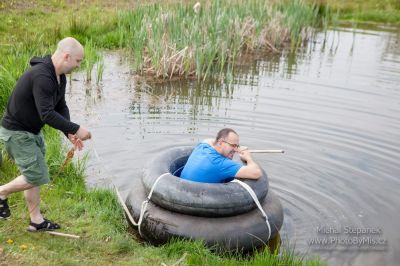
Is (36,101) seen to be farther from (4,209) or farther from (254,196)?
(254,196)

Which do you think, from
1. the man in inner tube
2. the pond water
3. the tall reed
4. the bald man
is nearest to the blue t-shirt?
the man in inner tube

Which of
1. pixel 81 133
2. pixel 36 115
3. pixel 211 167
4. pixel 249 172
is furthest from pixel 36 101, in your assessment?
pixel 249 172

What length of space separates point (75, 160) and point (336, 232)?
3.48m

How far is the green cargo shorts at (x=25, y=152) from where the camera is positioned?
415 cm

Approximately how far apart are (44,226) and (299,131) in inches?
198

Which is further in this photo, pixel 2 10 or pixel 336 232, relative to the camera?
pixel 2 10

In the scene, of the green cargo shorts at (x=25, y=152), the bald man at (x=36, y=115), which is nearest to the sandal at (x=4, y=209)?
the bald man at (x=36, y=115)

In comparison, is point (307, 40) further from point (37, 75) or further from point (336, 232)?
point (37, 75)

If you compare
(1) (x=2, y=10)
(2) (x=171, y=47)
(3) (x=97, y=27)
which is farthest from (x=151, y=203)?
(1) (x=2, y=10)

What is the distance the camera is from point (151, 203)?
496cm

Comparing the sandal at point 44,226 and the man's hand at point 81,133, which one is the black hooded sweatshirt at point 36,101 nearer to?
the man's hand at point 81,133

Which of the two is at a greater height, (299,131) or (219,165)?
(219,165)

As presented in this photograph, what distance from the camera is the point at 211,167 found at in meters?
5.01

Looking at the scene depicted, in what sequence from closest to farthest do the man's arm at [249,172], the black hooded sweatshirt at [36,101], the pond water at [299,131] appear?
the black hooded sweatshirt at [36,101], the man's arm at [249,172], the pond water at [299,131]
